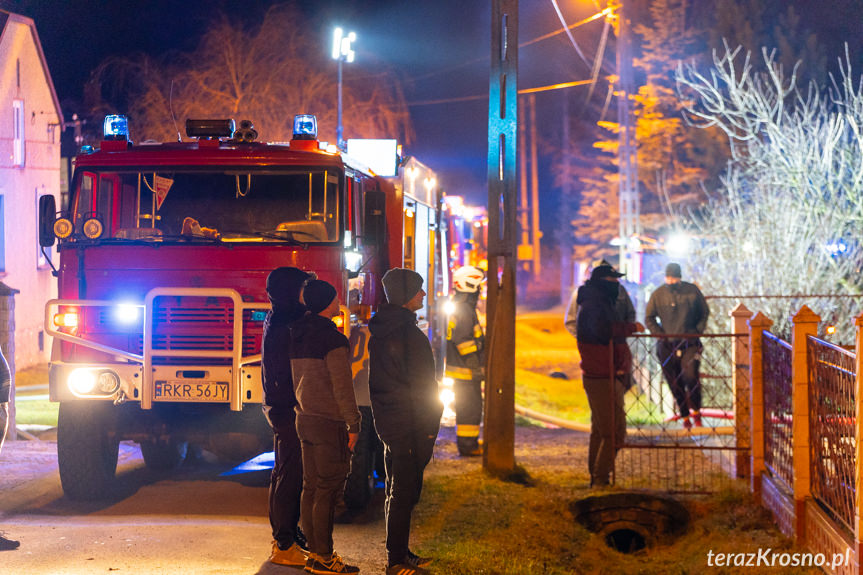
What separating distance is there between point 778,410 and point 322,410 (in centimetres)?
358

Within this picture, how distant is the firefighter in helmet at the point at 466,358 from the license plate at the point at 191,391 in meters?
3.02

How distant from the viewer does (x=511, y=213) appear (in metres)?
8.27

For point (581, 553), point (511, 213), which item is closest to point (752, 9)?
point (511, 213)

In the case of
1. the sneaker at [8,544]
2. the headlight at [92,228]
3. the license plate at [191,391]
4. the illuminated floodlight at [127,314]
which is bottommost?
the sneaker at [8,544]

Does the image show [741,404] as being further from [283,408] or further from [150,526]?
[150,526]

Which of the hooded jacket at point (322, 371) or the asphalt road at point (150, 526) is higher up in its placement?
the hooded jacket at point (322, 371)

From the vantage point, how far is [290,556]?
5.62 metres

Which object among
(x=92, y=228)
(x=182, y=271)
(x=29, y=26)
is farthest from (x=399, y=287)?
(x=29, y=26)

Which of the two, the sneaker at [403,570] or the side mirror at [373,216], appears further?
the side mirror at [373,216]

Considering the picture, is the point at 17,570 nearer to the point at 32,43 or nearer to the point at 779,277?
the point at 779,277

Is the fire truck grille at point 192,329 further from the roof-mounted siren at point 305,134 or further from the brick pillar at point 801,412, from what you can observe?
the brick pillar at point 801,412

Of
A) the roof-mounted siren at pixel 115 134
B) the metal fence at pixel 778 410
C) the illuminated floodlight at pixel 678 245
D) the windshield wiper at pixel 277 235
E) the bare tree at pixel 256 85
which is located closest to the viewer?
the metal fence at pixel 778 410

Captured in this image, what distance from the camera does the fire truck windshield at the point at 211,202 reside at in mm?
7258

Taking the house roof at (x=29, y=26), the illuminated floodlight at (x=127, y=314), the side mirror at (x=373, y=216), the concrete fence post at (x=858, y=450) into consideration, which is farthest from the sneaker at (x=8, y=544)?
the house roof at (x=29, y=26)
